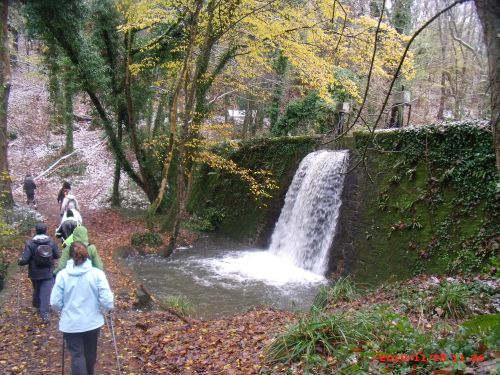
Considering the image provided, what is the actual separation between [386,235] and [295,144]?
6039 millimetres

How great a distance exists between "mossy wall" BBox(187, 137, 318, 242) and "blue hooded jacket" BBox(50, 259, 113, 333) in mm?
9881

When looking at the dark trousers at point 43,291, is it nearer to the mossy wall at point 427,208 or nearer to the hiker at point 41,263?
the hiker at point 41,263

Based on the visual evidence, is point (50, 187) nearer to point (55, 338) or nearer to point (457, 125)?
point (55, 338)

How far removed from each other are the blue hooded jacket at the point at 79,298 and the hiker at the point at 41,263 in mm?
2147

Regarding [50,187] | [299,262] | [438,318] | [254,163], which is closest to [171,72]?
[254,163]

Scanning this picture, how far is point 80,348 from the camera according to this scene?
12.5 feet

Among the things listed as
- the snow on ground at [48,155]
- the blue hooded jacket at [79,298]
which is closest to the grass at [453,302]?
the blue hooded jacket at [79,298]

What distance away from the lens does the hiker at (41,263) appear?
18.4 ft

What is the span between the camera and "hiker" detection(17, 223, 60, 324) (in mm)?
5602

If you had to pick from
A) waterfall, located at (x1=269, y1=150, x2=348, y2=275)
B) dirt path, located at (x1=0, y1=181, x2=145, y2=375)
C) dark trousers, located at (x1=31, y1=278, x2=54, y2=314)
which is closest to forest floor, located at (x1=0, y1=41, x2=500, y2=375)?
dirt path, located at (x1=0, y1=181, x2=145, y2=375)

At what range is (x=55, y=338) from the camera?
5430mm

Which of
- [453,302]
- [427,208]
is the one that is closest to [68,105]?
[427,208]

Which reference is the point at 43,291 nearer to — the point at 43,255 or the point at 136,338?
the point at 43,255
